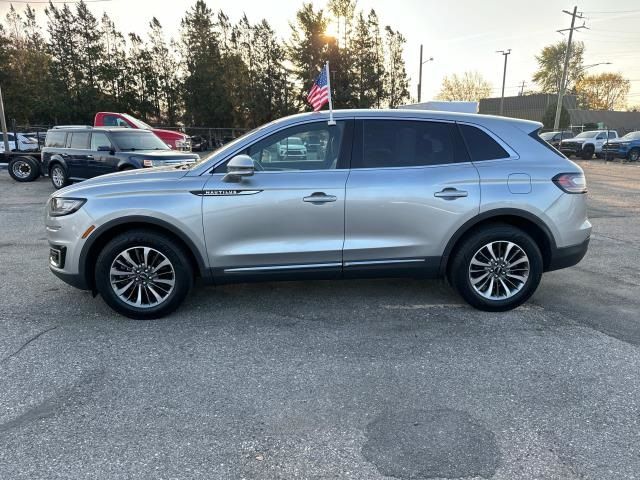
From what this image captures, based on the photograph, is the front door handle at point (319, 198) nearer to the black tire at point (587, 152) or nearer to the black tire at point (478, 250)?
the black tire at point (478, 250)

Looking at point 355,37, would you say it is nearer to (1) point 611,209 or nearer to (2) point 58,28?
(2) point 58,28

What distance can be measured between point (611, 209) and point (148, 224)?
9.97m

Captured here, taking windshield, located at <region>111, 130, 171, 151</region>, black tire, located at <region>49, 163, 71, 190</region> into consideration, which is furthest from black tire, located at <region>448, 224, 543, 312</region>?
black tire, located at <region>49, 163, 71, 190</region>

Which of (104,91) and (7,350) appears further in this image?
(104,91)

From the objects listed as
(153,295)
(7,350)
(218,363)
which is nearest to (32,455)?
(218,363)

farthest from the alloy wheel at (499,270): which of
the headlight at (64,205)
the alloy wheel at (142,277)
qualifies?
the headlight at (64,205)

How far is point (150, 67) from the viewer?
41.0 metres

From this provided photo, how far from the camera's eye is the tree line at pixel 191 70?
37.9 metres

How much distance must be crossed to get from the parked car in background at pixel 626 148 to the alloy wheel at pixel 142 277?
2814cm

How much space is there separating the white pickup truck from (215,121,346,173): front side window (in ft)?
94.0

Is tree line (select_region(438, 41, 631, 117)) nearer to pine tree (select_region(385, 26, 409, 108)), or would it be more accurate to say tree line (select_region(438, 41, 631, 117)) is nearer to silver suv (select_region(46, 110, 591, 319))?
pine tree (select_region(385, 26, 409, 108))

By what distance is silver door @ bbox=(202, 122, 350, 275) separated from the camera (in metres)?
3.92

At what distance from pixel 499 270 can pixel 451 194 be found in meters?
0.87

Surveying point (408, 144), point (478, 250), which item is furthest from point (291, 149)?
point (478, 250)
